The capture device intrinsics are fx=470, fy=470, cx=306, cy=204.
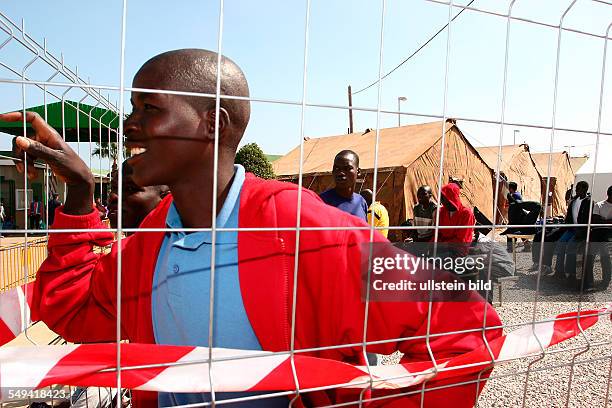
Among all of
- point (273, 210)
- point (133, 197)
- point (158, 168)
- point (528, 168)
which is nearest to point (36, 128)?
point (158, 168)

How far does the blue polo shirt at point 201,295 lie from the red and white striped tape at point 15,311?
40 centimetres

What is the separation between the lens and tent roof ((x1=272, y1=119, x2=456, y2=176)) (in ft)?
39.4

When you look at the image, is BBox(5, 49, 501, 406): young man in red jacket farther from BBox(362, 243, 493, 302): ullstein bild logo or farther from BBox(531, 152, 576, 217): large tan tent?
BBox(531, 152, 576, 217): large tan tent

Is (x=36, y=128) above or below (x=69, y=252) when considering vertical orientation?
above

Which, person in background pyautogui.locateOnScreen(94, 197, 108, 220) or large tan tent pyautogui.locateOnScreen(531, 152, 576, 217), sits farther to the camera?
large tan tent pyautogui.locateOnScreen(531, 152, 576, 217)

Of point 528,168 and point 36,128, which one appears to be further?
point 528,168

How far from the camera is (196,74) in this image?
1058mm

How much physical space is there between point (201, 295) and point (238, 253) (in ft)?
0.45

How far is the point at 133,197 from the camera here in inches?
102

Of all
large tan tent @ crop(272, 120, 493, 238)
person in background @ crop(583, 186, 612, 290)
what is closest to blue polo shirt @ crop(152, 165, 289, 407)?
person in background @ crop(583, 186, 612, 290)

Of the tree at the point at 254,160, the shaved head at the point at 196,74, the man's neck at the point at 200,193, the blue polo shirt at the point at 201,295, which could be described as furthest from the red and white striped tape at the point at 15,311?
the tree at the point at 254,160

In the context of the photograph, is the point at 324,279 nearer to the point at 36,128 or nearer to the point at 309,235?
the point at 309,235

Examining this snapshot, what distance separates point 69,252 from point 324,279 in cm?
71

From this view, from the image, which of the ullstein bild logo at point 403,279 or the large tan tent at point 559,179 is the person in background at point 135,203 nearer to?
the ullstein bild logo at point 403,279
